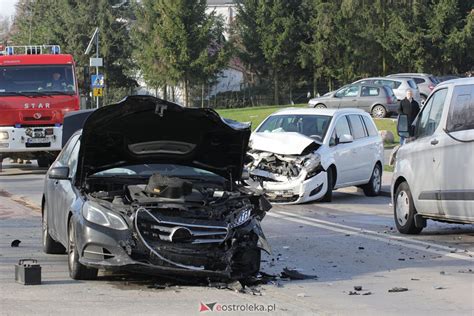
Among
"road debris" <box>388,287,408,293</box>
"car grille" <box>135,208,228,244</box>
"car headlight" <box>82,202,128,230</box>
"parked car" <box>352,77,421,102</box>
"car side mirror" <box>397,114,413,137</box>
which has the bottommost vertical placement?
"road debris" <box>388,287,408,293</box>

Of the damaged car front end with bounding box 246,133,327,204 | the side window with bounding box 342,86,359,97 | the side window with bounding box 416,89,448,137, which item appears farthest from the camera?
the side window with bounding box 342,86,359,97

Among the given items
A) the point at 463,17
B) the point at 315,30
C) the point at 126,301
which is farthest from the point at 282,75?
the point at 126,301

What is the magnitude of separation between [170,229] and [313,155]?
7897 millimetres

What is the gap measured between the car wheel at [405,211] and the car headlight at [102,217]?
5.15m

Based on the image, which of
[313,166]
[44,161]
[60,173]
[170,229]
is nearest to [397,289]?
[170,229]

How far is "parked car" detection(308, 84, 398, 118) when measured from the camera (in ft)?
121

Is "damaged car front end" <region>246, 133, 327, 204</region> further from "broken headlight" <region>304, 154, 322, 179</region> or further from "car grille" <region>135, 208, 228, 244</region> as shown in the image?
"car grille" <region>135, 208, 228, 244</region>

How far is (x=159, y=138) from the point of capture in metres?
9.48

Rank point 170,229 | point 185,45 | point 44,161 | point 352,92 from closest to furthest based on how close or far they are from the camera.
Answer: point 170,229, point 44,161, point 352,92, point 185,45

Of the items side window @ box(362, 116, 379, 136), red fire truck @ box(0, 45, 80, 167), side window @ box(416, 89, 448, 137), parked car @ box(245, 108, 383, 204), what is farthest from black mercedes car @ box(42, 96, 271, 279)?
red fire truck @ box(0, 45, 80, 167)

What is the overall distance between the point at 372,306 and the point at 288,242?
3.87 meters

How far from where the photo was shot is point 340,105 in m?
37.9

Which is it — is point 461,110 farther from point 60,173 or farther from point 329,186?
point 329,186

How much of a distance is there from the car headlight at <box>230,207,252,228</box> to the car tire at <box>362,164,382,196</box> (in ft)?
32.1
